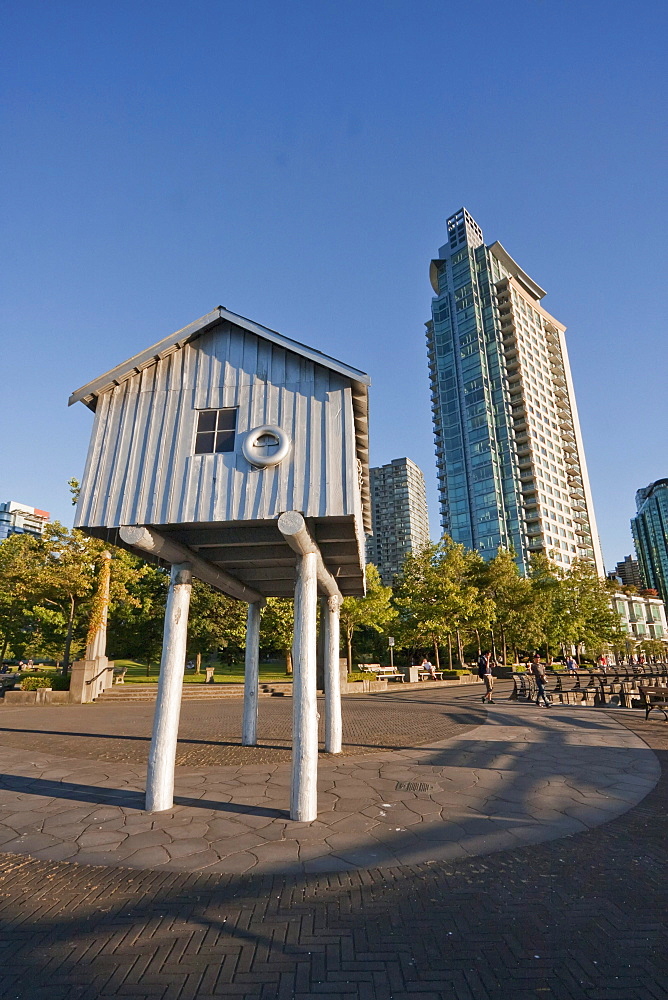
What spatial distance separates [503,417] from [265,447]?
10095cm

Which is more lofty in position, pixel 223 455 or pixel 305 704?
pixel 223 455

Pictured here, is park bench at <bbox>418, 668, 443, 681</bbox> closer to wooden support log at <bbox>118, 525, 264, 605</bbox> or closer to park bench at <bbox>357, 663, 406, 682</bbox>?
park bench at <bbox>357, 663, 406, 682</bbox>

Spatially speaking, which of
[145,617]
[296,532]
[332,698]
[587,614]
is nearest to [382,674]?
[145,617]

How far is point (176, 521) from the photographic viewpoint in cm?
734

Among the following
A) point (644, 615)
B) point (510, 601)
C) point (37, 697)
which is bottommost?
point (37, 697)

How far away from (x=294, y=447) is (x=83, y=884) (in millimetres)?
5496

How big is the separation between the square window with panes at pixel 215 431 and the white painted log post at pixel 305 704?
2.13 meters

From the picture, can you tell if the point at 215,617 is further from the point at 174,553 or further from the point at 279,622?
the point at 174,553

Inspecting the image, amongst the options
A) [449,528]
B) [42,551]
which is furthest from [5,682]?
[449,528]

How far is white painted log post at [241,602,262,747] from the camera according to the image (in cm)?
1115

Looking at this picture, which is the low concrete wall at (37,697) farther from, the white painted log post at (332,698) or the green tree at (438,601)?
the green tree at (438,601)

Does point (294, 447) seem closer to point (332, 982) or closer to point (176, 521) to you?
point (176, 521)

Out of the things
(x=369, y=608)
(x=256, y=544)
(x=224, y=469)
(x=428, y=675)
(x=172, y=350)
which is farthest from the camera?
(x=428, y=675)

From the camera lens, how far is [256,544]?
A: 810 cm
